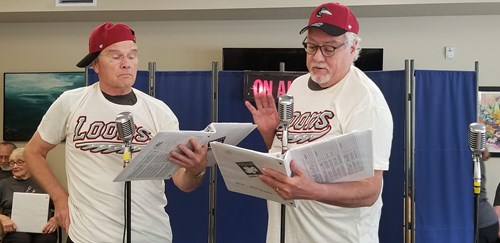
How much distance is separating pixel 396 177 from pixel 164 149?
8.04 feet

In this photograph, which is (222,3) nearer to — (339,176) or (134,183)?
(134,183)

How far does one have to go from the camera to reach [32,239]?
4.34 metres

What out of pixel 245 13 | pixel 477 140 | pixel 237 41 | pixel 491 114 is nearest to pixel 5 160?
pixel 237 41

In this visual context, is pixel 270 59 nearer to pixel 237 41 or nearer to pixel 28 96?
pixel 237 41

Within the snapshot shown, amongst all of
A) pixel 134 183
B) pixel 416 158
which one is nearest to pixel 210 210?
pixel 416 158

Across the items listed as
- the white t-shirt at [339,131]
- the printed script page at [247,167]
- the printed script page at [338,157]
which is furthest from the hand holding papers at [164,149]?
the printed script page at [338,157]

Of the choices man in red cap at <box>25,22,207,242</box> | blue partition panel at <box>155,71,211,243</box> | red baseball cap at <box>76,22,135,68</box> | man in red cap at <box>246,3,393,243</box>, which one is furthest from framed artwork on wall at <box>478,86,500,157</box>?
red baseball cap at <box>76,22,135,68</box>

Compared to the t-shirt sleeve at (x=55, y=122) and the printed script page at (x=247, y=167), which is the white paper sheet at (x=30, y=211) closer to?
the t-shirt sleeve at (x=55, y=122)

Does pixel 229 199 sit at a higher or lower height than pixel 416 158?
lower

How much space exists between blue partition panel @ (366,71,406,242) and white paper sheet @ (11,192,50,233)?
2851mm

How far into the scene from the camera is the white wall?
505cm

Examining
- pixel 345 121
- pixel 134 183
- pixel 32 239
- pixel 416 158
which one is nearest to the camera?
pixel 345 121

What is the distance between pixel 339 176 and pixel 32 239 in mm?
3751

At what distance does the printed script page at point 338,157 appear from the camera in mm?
1339
